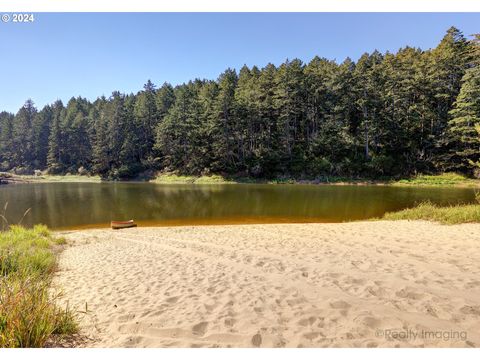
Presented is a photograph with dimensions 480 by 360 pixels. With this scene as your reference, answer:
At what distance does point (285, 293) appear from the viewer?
5.18 meters

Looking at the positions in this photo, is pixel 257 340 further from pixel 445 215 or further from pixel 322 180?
pixel 322 180

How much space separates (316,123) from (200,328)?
5757 centimetres

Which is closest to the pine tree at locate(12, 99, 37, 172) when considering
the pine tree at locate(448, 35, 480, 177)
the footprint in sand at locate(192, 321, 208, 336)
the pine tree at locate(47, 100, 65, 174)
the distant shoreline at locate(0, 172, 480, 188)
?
the pine tree at locate(47, 100, 65, 174)

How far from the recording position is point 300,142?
56219mm

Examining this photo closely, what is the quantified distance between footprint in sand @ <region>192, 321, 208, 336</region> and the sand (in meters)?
0.01

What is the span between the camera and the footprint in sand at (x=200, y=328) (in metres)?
3.87

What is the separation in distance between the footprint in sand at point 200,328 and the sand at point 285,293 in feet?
0.05

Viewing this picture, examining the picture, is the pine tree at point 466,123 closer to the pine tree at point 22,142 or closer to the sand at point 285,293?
the sand at point 285,293

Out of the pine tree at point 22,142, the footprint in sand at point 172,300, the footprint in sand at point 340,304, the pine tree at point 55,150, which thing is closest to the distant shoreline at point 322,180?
the pine tree at point 55,150

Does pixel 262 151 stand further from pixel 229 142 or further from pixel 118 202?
pixel 118 202

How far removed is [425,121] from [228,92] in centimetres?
3632

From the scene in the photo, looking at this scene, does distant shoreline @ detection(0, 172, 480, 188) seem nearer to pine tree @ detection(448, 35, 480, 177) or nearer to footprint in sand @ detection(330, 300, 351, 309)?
pine tree @ detection(448, 35, 480, 177)

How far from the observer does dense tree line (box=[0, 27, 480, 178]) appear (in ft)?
148

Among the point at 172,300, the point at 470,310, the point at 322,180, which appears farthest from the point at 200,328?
the point at 322,180
